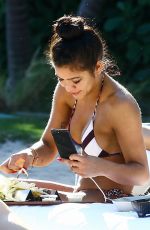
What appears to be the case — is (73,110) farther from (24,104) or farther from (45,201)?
(24,104)

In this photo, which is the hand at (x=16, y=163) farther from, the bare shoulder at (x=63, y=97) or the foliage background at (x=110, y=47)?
the foliage background at (x=110, y=47)

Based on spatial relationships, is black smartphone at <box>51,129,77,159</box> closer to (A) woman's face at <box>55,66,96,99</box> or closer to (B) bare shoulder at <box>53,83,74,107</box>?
(A) woman's face at <box>55,66,96,99</box>

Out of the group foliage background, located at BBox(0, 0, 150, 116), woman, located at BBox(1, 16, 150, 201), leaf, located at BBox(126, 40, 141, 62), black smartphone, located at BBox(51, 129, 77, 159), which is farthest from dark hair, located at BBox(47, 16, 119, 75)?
leaf, located at BBox(126, 40, 141, 62)

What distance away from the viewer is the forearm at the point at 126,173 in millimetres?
3193

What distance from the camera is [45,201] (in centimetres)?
292

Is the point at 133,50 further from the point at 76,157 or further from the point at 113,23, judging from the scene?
the point at 76,157

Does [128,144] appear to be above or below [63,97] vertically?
below

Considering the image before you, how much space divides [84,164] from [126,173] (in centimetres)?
26

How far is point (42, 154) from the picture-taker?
12.1ft

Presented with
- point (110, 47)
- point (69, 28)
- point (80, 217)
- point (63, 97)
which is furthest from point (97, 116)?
point (110, 47)

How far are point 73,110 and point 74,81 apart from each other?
1.13 feet

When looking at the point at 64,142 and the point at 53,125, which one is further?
the point at 53,125

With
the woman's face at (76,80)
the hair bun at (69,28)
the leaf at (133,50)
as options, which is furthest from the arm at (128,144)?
the leaf at (133,50)

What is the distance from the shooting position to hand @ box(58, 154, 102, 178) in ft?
9.95
